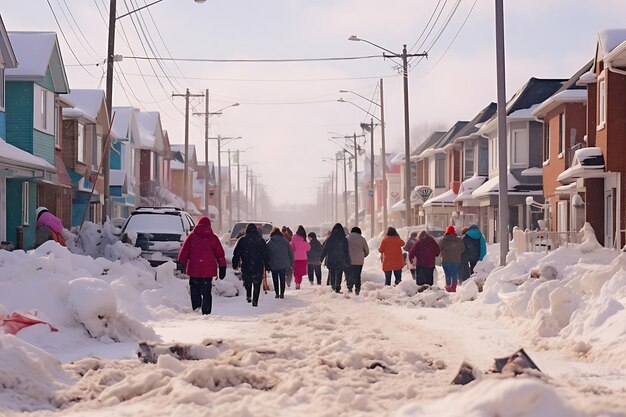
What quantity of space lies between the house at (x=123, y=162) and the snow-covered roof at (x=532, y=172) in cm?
2176

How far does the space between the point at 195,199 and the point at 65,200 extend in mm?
64182

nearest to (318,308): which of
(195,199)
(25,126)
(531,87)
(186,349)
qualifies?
(186,349)

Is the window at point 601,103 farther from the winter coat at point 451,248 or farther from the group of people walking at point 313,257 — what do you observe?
the winter coat at point 451,248

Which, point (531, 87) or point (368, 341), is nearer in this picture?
point (368, 341)

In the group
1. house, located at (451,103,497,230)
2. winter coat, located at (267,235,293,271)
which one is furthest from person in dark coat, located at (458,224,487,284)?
house, located at (451,103,497,230)

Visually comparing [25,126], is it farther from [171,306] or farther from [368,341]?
[368,341]

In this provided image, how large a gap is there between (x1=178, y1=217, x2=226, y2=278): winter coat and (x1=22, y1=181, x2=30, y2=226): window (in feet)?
53.5

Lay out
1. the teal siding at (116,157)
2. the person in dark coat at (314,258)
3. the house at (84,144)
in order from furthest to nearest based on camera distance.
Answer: the teal siding at (116,157)
the house at (84,144)
the person in dark coat at (314,258)

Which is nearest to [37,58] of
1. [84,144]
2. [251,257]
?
[84,144]

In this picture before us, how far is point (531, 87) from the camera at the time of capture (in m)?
47.9

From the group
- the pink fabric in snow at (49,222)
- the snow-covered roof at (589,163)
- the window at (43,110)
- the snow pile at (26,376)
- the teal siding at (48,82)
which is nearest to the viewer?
the snow pile at (26,376)

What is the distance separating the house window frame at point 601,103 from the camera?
30378 millimetres

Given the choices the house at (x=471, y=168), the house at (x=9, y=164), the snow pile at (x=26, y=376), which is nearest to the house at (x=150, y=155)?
the house at (x=471, y=168)

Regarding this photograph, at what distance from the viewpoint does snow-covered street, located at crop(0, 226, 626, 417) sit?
8.27m
